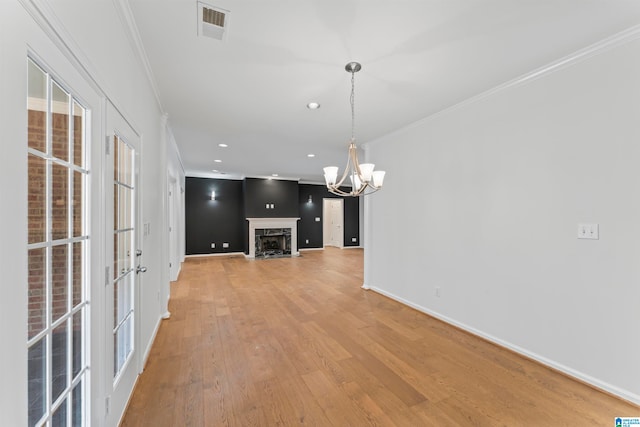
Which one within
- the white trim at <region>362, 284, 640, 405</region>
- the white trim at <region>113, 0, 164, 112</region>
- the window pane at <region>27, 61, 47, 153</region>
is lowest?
the white trim at <region>362, 284, 640, 405</region>

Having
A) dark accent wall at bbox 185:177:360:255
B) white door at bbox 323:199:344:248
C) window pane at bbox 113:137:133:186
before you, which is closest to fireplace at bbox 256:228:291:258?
dark accent wall at bbox 185:177:360:255

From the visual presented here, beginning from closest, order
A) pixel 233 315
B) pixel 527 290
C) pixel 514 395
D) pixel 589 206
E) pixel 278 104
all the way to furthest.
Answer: pixel 514 395 < pixel 589 206 < pixel 527 290 < pixel 278 104 < pixel 233 315

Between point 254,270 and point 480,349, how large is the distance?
4870 mm

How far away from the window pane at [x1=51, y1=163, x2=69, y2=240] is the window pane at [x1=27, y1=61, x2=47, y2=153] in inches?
5.1

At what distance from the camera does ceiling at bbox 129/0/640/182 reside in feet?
5.38

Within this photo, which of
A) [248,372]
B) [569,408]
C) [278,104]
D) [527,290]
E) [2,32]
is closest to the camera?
[2,32]

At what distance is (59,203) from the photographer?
1016 mm

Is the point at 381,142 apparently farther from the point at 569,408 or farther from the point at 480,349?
the point at 569,408

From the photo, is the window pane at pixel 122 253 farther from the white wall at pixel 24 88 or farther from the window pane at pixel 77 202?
the window pane at pixel 77 202

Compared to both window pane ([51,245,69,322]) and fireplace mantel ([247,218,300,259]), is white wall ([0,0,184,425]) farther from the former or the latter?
fireplace mantel ([247,218,300,259])

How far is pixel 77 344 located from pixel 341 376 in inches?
69.0

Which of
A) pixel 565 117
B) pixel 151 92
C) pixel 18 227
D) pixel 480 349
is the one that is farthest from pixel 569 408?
pixel 151 92

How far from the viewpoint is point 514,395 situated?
6.24ft

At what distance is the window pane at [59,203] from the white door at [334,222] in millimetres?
9297
